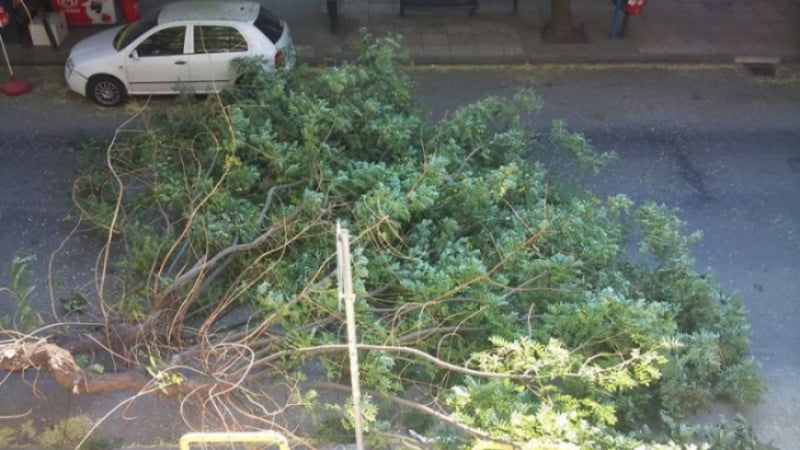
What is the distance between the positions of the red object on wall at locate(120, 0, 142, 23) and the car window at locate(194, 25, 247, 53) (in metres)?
3.58

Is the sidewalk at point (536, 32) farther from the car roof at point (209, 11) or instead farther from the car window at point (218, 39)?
the car window at point (218, 39)

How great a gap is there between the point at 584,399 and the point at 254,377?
263 cm

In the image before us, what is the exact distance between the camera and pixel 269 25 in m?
13.1

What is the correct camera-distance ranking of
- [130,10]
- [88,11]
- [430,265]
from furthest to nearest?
[130,10] → [88,11] → [430,265]

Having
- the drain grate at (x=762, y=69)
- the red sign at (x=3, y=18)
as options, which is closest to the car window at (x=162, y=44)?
the red sign at (x=3, y=18)

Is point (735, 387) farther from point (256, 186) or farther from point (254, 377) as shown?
point (256, 186)

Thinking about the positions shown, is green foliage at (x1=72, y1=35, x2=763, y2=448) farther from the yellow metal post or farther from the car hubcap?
the car hubcap

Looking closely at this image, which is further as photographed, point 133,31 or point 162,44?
point 133,31

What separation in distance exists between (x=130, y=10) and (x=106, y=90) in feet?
10.1

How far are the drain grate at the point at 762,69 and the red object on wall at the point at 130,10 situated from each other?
1139 cm

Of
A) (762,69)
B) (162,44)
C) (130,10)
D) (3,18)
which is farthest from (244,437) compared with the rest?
(762,69)

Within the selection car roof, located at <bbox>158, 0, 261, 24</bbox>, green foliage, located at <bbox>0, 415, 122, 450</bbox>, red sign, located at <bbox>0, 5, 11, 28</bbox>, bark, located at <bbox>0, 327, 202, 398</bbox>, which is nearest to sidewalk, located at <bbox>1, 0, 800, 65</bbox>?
red sign, located at <bbox>0, 5, 11, 28</bbox>

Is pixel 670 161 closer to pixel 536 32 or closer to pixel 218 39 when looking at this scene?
pixel 536 32

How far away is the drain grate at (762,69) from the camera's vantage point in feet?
47.6
